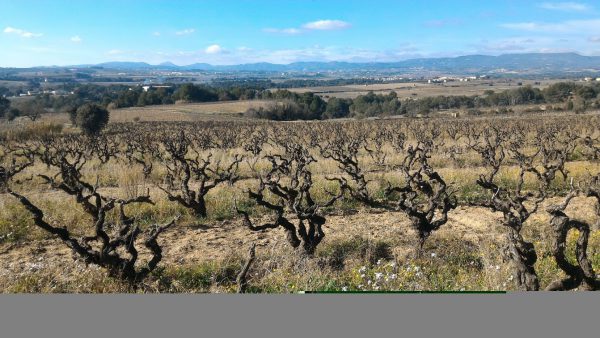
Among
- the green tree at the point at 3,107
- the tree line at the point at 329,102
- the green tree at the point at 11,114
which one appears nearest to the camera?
the green tree at the point at 11,114

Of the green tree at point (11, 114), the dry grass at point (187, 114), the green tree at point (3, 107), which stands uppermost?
the green tree at point (3, 107)

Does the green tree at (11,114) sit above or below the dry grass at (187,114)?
above

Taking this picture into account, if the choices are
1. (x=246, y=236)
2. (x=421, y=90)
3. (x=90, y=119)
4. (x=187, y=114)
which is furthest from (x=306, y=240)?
(x=421, y=90)

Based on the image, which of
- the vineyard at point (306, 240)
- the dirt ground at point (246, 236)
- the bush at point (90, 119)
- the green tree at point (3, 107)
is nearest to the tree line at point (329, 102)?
the green tree at point (3, 107)

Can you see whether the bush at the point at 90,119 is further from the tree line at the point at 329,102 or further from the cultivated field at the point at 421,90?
the cultivated field at the point at 421,90

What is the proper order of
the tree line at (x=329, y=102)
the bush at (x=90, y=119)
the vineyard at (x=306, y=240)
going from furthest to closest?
the tree line at (x=329, y=102) < the bush at (x=90, y=119) < the vineyard at (x=306, y=240)

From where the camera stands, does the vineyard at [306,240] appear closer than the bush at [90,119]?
Yes

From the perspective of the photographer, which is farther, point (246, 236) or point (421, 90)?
point (421, 90)

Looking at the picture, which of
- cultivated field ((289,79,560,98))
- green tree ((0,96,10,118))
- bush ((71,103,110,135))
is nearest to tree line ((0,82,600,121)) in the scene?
green tree ((0,96,10,118))

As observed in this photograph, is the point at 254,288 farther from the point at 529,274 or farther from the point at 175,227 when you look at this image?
the point at 175,227

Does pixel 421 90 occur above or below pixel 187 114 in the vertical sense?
above

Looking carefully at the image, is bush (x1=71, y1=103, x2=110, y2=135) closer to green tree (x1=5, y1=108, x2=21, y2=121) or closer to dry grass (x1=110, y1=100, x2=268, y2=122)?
dry grass (x1=110, y1=100, x2=268, y2=122)

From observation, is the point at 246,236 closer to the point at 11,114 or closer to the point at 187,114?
the point at 11,114

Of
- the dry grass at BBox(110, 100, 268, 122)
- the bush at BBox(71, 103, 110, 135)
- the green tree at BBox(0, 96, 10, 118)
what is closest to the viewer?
the bush at BBox(71, 103, 110, 135)
